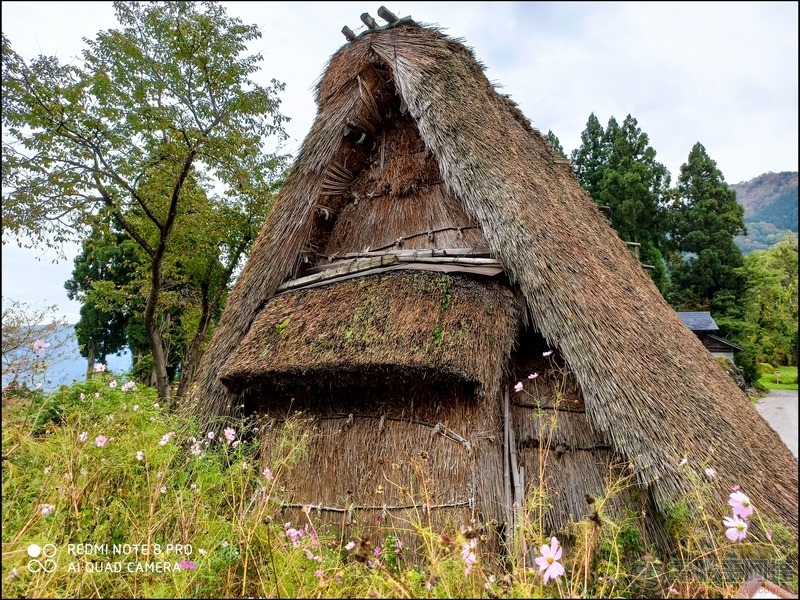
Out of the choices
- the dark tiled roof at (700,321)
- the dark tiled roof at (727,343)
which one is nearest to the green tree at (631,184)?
the dark tiled roof at (700,321)

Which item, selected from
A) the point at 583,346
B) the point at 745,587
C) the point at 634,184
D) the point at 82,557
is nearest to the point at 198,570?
the point at 82,557

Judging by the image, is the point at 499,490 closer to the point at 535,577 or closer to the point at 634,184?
the point at 535,577

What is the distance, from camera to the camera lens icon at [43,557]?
1.91m

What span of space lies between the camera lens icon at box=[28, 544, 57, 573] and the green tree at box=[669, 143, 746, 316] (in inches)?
1010

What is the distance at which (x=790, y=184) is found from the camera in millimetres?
1781

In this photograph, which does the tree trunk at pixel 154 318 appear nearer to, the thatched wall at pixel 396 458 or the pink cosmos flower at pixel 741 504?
the thatched wall at pixel 396 458

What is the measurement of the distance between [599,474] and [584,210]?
15.2 feet

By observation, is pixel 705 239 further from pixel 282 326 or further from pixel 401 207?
pixel 282 326

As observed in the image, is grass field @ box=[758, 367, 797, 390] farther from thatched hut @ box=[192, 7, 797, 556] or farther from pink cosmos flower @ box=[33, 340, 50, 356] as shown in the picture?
pink cosmos flower @ box=[33, 340, 50, 356]

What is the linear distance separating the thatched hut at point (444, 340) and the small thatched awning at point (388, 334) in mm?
15

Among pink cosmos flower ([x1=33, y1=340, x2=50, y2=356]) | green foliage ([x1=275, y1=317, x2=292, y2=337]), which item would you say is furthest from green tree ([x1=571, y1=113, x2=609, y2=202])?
pink cosmos flower ([x1=33, y1=340, x2=50, y2=356])

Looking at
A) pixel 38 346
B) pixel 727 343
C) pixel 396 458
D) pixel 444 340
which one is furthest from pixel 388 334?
pixel 727 343

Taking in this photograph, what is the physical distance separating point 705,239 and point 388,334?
24845 millimetres

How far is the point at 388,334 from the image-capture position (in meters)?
→ 3.46
